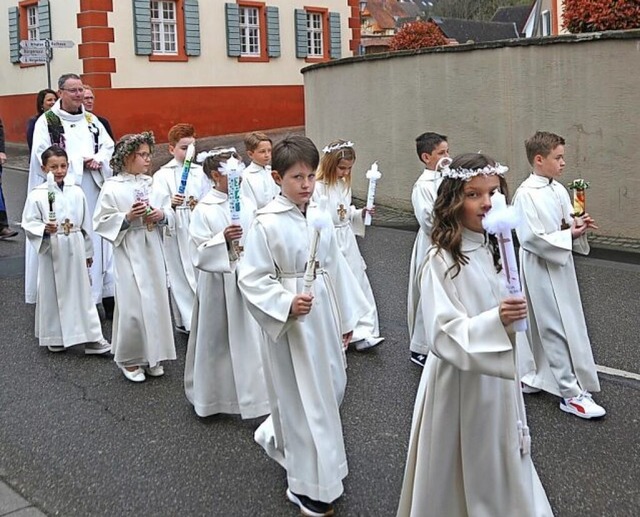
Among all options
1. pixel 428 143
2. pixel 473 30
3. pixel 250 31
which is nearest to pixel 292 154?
pixel 428 143

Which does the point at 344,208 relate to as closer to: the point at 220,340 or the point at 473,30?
the point at 220,340

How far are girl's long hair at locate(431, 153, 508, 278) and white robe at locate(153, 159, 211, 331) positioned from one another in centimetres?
446

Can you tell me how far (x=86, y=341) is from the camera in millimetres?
6844

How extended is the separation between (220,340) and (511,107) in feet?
Result: 26.2

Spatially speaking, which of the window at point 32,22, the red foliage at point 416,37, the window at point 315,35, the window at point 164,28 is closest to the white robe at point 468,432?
the red foliage at point 416,37

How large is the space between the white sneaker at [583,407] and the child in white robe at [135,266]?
9.05 feet

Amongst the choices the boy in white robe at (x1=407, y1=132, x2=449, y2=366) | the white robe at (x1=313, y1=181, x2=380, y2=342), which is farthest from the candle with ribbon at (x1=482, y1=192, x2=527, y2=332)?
the white robe at (x1=313, y1=181, x2=380, y2=342)

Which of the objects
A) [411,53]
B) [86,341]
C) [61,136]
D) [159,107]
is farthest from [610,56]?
[159,107]

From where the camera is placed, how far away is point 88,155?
8.15 m

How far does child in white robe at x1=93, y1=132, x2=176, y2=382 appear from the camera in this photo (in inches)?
242

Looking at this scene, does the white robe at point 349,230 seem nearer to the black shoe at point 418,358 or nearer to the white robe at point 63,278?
the black shoe at point 418,358

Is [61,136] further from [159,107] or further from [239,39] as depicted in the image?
[239,39]

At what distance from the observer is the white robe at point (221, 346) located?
5.22m

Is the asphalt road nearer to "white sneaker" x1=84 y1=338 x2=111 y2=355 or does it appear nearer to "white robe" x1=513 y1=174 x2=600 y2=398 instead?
"white sneaker" x1=84 y1=338 x2=111 y2=355
